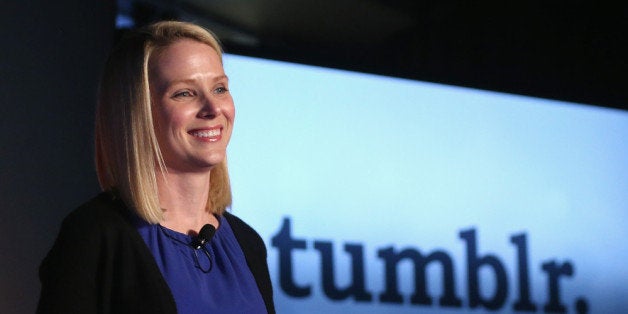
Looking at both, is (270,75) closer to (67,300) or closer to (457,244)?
(457,244)

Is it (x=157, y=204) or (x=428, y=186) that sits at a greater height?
(x=428, y=186)

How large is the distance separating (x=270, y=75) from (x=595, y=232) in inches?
57.6

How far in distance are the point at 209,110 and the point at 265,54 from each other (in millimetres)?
1483

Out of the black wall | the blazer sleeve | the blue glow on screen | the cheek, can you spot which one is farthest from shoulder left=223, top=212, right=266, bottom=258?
the blue glow on screen

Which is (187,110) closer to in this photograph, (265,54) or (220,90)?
(220,90)

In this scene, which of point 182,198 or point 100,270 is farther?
point 182,198

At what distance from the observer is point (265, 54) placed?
9.65 feet

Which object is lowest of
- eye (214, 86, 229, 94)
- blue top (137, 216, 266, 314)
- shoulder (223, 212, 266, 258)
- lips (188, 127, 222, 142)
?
blue top (137, 216, 266, 314)

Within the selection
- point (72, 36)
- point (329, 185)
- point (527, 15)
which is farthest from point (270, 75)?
point (527, 15)

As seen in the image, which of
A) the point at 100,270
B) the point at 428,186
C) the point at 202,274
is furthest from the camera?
the point at 428,186

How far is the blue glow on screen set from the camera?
2910 millimetres

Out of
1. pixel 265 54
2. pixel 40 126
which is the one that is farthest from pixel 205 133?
pixel 265 54

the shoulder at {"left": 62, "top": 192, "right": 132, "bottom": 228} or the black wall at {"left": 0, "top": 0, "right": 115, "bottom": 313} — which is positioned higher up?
the black wall at {"left": 0, "top": 0, "right": 115, "bottom": 313}

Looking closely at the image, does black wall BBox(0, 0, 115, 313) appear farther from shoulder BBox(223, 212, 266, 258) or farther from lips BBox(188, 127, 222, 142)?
lips BBox(188, 127, 222, 142)
